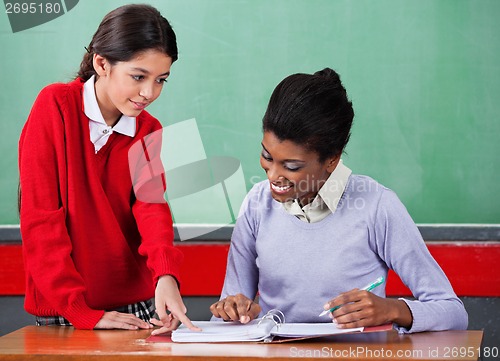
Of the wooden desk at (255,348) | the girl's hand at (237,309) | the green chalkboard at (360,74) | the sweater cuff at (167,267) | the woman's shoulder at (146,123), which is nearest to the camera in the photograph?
the wooden desk at (255,348)

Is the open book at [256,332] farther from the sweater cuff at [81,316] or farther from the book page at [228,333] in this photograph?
the sweater cuff at [81,316]

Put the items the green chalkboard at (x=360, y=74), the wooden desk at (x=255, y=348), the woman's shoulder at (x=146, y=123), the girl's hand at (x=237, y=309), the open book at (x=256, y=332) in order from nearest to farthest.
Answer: the wooden desk at (x=255, y=348), the open book at (x=256, y=332), the girl's hand at (x=237, y=309), the woman's shoulder at (x=146, y=123), the green chalkboard at (x=360, y=74)

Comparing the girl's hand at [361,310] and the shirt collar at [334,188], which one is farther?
the shirt collar at [334,188]

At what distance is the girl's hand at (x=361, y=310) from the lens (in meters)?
1.41

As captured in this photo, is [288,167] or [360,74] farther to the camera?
[360,74]

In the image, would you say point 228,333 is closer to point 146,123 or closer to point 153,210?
point 153,210

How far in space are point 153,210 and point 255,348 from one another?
483mm

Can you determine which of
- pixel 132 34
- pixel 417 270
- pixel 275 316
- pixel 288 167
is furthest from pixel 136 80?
pixel 417 270

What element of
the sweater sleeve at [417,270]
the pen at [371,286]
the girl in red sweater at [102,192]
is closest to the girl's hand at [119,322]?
the girl in red sweater at [102,192]

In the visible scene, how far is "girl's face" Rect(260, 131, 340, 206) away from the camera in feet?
5.14

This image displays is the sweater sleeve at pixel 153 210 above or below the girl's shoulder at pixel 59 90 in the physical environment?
below

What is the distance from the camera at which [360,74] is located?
2.36m

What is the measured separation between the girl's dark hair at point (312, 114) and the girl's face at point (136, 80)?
0.86ft

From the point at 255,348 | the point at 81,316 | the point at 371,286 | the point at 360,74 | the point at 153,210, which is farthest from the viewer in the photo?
the point at 360,74
